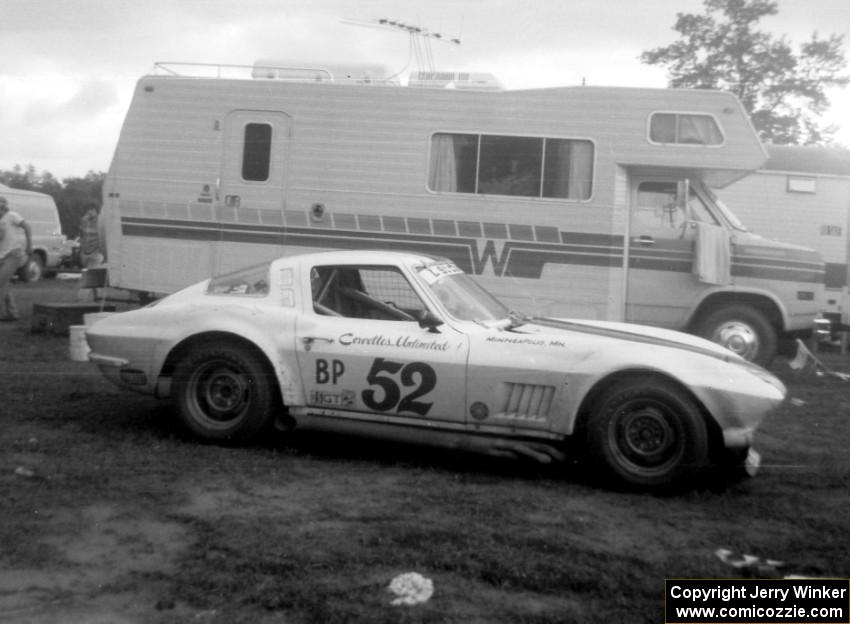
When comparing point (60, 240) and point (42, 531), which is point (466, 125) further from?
point (60, 240)

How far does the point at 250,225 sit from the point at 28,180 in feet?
56.1

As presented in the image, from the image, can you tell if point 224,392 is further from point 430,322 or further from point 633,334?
point 633,334

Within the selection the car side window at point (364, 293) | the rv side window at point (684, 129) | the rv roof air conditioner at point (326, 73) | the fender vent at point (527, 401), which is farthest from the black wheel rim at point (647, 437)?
the rv roof air conditioner at point (326, 73)

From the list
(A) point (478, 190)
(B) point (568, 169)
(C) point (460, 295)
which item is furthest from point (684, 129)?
(C) point (460, 295)

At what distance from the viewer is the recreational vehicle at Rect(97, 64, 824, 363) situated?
31.7 feet

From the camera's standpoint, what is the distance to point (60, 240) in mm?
22578

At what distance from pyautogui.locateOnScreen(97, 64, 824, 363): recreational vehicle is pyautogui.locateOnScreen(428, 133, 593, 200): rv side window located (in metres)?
0.02

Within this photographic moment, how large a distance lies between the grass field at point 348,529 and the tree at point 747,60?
3.73m

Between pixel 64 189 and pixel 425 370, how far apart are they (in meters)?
21.4

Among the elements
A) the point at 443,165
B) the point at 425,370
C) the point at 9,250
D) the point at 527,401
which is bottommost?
the point at 527,401

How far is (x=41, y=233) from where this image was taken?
21844 mm

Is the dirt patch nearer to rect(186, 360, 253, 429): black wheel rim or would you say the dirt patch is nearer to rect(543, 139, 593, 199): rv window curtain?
rect(186, 360, 253, 429): black wheel rim

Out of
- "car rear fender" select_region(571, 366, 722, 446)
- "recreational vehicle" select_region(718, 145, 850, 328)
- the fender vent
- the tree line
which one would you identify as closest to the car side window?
the fender vent

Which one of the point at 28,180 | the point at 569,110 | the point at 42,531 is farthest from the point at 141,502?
the point at 28,180
